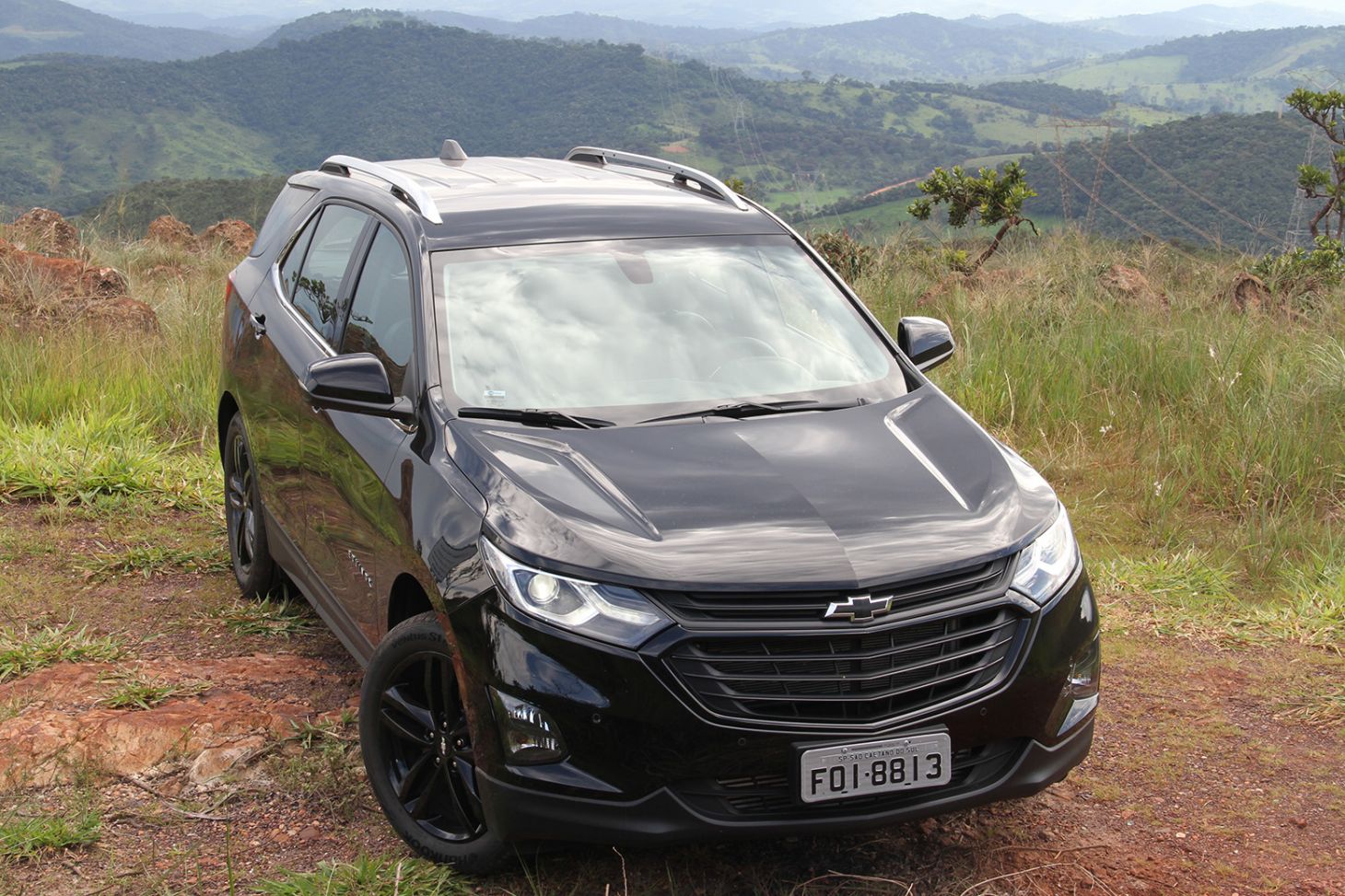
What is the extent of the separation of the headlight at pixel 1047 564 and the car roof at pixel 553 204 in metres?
1.63

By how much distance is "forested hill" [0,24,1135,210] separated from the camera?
74.8 meters

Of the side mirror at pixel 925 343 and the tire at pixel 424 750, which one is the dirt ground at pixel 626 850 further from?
the side mirror at pixel 925 343

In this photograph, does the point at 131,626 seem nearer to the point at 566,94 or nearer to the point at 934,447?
the point at 934,447

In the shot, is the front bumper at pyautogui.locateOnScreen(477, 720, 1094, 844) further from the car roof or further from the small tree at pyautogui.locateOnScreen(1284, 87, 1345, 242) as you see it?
the small tree at pyautogui.locateOnScreen(1284, 87, 1345, 242)

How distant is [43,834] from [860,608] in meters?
2.22

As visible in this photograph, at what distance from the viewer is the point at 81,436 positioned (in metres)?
7.27

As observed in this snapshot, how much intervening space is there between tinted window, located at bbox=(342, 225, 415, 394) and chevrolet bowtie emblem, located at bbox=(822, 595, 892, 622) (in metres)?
1.54

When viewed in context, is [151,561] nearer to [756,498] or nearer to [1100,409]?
[756,498]

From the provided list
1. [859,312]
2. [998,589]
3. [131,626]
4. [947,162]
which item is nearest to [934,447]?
[998,589]

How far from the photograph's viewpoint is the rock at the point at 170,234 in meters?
18.2

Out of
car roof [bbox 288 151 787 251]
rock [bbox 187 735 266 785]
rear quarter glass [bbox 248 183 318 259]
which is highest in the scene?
car roof [bbox 288 151 787 251]

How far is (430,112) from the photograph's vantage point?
298ft

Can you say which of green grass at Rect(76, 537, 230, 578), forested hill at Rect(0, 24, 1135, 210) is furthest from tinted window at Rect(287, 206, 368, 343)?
forested hill at Rect(0, 24, 1135, 210)

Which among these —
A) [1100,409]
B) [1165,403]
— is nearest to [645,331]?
[1100,409]
